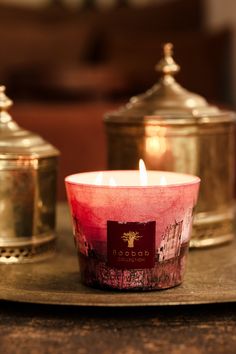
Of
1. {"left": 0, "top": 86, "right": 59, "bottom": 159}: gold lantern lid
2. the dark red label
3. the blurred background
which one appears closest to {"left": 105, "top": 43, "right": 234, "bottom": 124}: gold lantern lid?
{"left": 0, "top": 86, "right": 59, "bottom": 159}: gold lantern lid

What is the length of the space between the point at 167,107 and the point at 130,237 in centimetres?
25

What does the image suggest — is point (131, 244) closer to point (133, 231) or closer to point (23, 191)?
point (133, 231)

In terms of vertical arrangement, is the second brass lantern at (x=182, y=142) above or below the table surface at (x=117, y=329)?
above

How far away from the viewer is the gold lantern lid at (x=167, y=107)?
2.74 feet

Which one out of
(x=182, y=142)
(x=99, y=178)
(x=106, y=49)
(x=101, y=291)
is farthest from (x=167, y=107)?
(x=106, y=49)

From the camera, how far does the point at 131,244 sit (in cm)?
64

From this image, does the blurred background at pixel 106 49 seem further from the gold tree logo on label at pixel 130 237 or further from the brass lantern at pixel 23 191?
the gold tree logo on label at pixel 130 237

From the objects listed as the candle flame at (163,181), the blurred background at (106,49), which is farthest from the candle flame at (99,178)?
the blurred background at (106,49)

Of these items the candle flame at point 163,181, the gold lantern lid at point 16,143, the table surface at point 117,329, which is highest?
the gold lantern lid at point 16,143

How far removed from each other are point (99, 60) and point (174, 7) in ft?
1.36

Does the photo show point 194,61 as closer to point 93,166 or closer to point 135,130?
point 93,166

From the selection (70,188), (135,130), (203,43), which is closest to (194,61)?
(203,43)

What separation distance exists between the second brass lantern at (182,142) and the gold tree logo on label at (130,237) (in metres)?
0.21

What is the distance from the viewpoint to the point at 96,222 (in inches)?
25.6
